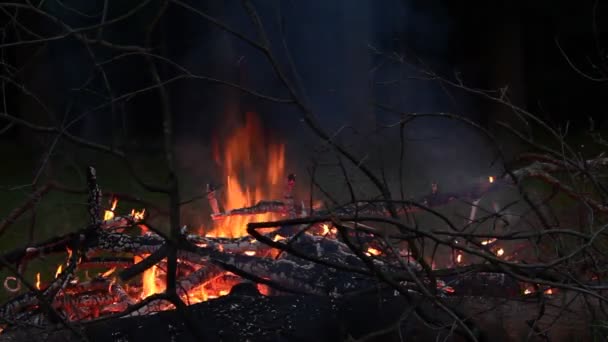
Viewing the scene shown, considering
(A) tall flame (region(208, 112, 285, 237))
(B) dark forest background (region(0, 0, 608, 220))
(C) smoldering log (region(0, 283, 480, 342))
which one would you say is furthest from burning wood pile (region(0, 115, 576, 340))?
(B) dark forest background (region(0, 0, 608, 220))

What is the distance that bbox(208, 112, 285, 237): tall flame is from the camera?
15.2 ft

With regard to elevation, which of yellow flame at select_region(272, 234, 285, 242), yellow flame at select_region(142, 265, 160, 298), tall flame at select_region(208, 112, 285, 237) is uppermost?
tall flame at select_region(208, 112, 285, 237)

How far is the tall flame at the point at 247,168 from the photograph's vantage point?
462 cm

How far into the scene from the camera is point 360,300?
9.02ft

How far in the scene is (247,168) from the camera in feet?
16.3

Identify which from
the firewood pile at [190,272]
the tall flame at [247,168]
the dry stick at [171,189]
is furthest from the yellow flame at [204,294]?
the dry stick at [171,189]

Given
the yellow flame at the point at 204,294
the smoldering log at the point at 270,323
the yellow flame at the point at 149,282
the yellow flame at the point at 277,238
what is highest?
the yellow flame at the point at 277,238

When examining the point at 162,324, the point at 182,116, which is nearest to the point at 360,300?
the point at 162,324

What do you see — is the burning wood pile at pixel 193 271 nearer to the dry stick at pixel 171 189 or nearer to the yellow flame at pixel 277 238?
the yellow flame at pixel 277 238

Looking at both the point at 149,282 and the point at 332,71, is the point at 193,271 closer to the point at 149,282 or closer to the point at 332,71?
the point at 149,282

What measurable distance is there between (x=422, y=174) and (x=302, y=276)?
3.61 meters

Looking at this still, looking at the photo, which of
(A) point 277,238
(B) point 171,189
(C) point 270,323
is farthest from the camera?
(A) point 277,238

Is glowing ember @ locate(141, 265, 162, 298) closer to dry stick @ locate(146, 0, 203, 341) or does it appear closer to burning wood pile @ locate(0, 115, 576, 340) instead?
burning wood pile @ locate(0, 115, 576, 340)

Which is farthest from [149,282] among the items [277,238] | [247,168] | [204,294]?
[247,168]
